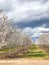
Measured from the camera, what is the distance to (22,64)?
43.0 meters

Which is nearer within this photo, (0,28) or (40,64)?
(0,28)

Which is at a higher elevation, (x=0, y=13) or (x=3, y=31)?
(x=0, y=13)

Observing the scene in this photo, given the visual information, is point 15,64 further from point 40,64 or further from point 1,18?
point 1,18

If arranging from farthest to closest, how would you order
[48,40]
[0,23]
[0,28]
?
[48,40] < [0,23] < [0,28]

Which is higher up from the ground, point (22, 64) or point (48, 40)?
point (48, 40)

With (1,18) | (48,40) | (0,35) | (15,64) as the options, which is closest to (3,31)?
(0,35)

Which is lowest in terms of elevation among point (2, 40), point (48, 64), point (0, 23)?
point (48, 64)

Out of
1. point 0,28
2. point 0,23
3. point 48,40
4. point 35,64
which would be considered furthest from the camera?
point 48,40

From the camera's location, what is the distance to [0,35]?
123 ft

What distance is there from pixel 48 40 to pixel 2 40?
15779cm

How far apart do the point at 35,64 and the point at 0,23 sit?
8.64 meters

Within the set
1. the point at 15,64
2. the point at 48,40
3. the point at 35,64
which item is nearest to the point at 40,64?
the point at 35,64

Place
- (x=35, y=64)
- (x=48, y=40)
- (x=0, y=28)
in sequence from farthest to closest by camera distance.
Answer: (x=48, y=40) < (x=35, y=64) < (x=0, y=28)

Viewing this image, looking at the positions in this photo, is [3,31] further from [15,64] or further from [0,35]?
[15,64]
